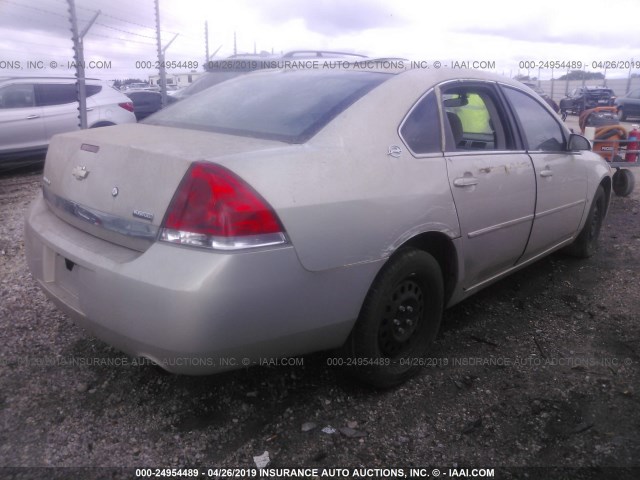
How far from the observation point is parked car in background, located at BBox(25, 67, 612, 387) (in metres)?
1.95

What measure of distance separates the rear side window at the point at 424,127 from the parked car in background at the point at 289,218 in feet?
0.03

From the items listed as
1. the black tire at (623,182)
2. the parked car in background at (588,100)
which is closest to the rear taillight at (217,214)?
the black tire at (623,182)

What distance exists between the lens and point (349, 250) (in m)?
2.22

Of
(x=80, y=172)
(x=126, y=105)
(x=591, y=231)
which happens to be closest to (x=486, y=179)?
(x=80, y=172)

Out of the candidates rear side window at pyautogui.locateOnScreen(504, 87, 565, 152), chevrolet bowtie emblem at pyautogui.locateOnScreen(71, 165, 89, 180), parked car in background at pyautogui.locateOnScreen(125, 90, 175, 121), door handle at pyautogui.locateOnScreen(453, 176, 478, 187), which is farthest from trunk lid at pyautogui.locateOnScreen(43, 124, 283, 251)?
parked car in background at pyautogui.locateOnScreen(125, 90, 175, 121)

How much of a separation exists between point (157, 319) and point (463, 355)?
1.85 meters

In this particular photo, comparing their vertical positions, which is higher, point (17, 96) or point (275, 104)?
point (17, 96)

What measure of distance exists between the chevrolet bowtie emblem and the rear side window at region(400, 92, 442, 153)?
55.3 inches

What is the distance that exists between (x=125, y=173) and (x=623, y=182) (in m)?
7.10

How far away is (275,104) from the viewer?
2.71 metres

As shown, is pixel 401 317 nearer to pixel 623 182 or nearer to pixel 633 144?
pixel 623 182

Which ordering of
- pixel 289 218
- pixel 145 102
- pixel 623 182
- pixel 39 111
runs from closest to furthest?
pixel 289 218, pixel 623 182, pixel 39 111, pixel 145 102

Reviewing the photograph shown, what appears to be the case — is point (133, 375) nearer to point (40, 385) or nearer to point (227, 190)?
point (40, 385)

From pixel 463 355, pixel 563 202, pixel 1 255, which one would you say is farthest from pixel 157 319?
pixel 1 255
